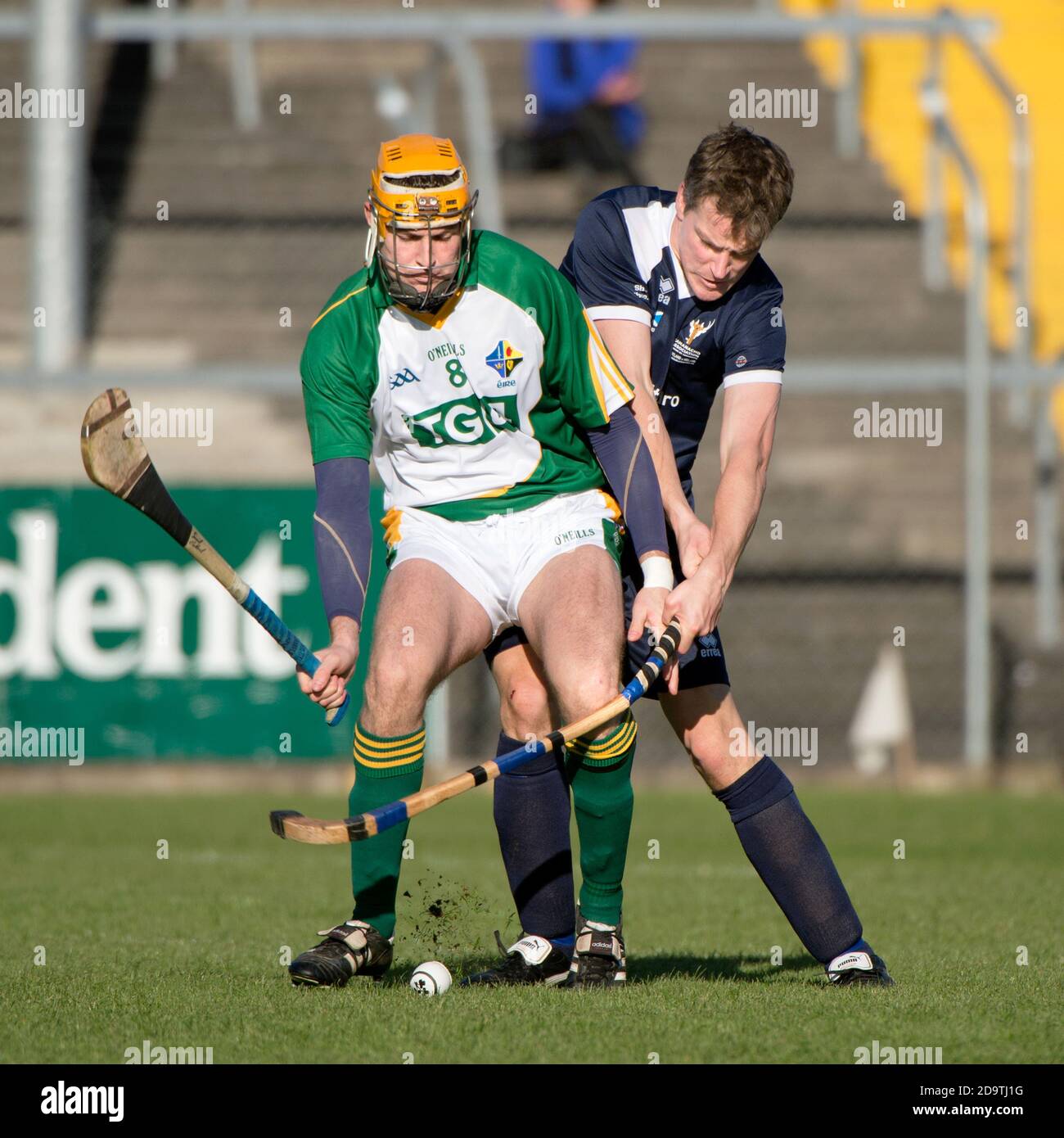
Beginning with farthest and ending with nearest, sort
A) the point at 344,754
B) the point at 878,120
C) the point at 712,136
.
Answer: the point at 878,120 < the point at 344,754 < the point at 712,136

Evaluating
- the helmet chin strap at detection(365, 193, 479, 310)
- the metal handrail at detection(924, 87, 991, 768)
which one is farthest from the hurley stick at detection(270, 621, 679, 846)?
the metal handrail at detection(924, 87, 991, 768)

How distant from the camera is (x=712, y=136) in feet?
14.5

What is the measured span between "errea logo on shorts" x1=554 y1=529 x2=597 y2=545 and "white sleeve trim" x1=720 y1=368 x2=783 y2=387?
1.80ft

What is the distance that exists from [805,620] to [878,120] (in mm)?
5772

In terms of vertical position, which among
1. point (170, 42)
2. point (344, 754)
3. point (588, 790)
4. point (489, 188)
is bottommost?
point (344, 754)

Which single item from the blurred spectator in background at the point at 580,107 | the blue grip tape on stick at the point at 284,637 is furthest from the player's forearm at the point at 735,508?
the blurred spectator in background at the point at 580,107

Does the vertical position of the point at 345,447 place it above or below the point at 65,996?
above

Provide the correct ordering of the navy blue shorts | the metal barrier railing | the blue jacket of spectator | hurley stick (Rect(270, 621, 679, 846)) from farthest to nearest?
the blue jacket of spectator, the metal barrier railing, the navy blue shorts, hurley stick (Rect(270, 621, 679, 846))

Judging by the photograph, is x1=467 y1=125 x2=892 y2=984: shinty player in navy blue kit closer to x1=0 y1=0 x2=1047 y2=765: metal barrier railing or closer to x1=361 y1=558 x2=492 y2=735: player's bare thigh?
x1=361 y1=558 x2=492 y2=735: player's bare thigh

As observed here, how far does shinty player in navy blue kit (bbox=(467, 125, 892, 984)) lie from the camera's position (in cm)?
449

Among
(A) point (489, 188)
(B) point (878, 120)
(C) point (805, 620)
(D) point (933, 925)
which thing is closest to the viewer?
(D) point (933, 925)

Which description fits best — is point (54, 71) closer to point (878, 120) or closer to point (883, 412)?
point (883, 412)

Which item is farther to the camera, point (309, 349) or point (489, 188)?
point (489, 188)
